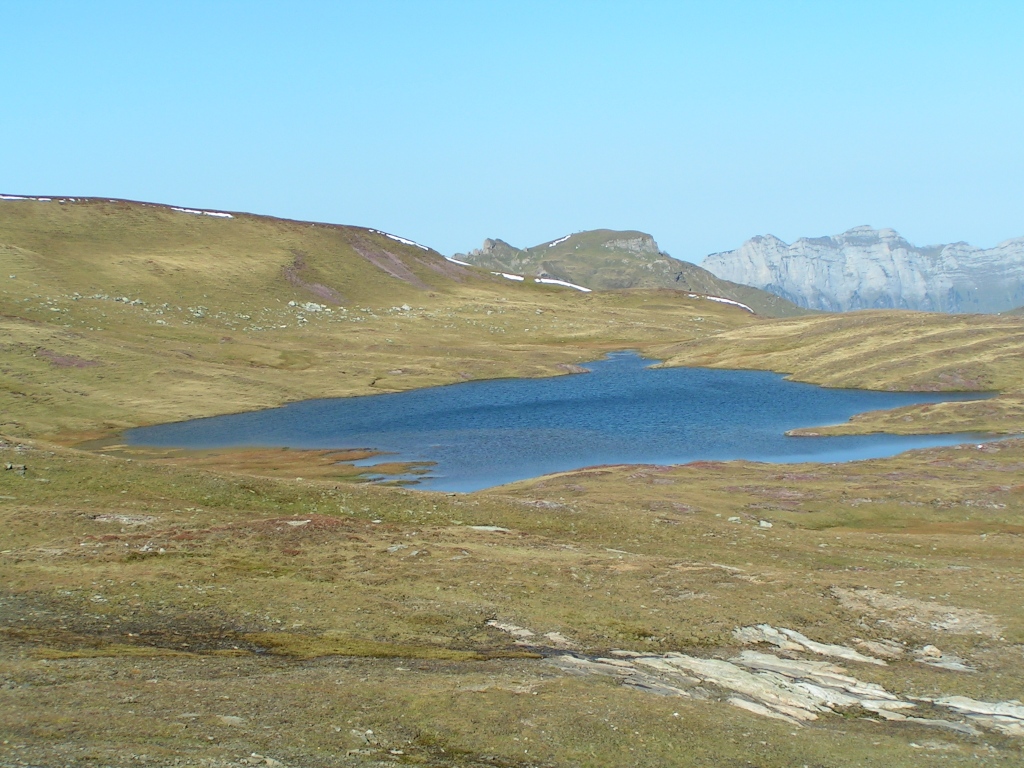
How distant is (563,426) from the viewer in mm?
118875

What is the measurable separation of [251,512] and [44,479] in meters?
13.7

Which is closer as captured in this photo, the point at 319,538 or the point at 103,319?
the point at 319,538

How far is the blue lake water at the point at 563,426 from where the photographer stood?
97812 millimetres

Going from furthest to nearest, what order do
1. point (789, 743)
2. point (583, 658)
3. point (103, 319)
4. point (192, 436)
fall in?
1. point (103, 319)
2. point (192, 436)
3. point (583, 658)
4. point (789, 743)

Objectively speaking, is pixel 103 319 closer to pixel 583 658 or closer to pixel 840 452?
pixel 840 452

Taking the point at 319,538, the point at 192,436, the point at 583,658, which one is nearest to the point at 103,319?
the point at 192,436

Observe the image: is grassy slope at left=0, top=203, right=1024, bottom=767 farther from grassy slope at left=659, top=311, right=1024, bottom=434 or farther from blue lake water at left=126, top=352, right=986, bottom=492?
grassy slope at left=659, top=311, right=1024, bottom=434

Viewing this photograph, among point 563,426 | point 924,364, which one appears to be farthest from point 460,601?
point 924,364

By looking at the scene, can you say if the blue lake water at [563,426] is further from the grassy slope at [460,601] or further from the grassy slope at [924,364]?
the grassy slope at [460,601]

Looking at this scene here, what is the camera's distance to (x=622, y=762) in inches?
916

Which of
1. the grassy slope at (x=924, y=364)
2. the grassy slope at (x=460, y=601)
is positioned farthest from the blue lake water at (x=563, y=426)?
the grassy slope at (x=460, y=601)

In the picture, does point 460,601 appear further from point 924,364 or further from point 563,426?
point 924,364

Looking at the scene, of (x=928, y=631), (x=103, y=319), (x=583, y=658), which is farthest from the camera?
(x=103, y=319)

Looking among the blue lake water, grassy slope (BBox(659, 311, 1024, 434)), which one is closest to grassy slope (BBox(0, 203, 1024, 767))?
the blue lake water
